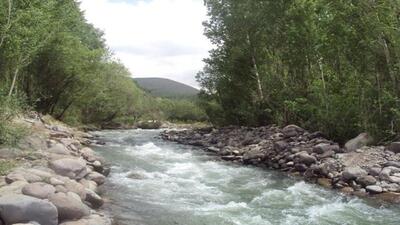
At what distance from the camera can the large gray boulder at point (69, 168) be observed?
12.7m

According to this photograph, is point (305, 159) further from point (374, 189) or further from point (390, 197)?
point (390, 197)

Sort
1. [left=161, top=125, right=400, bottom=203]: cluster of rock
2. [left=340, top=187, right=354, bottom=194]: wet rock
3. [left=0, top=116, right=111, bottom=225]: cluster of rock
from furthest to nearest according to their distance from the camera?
[left=161, top=125, right=400, bottom=203]: cluster of rock < [left=340, top=187, right=354, bottom=194]: wet rock < [left=0, top=116, right=111, bottom=225]: cluster of rock

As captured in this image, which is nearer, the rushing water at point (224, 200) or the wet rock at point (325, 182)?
the rushing water at point (224, 200)

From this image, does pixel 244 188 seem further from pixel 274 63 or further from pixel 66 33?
pixel 66 33

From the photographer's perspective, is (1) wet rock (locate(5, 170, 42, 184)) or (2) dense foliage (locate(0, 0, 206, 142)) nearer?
(1) wet rock (locate(5, 170, 42, 184))

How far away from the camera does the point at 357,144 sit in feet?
59.0

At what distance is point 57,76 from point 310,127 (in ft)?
68.4

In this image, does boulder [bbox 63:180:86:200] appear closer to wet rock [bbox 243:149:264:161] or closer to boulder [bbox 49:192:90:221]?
boulder [bbox 49:192:90:221]

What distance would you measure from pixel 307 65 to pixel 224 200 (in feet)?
51.2

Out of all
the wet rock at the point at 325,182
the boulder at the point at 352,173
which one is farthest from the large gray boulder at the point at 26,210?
the boulder at the point at 352,173

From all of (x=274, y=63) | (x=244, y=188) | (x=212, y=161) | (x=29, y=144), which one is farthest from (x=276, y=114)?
(x=29, y=144)

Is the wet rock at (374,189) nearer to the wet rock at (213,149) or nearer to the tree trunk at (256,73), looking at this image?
the wet rock at (213,149)

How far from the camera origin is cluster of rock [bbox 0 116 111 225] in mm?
8281

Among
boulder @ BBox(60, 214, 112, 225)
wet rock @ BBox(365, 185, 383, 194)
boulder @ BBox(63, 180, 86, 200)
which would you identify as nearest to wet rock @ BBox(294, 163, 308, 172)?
wet rock @ BBox(365, 185, 383, 194)
